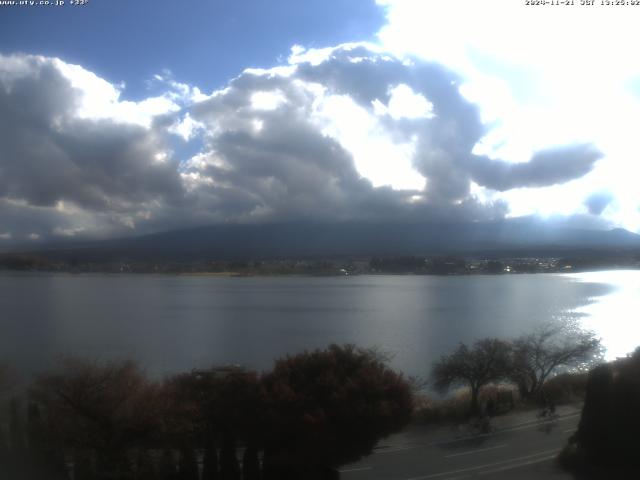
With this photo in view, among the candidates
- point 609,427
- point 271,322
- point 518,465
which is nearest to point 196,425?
point 518,465

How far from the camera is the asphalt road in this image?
8461mm

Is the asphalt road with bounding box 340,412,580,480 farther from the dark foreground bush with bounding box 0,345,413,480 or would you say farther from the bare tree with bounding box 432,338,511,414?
the bare tree with bounding box 432,338,511,414

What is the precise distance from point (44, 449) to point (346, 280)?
71190 millimetres

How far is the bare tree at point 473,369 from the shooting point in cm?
1422

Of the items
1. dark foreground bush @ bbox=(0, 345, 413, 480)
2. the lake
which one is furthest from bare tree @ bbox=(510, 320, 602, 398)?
dark foreground bush @ bbox=(0, 345, 413, 480)

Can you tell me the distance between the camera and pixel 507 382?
14.8 metres

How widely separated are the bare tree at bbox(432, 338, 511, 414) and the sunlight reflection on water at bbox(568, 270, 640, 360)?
345cm

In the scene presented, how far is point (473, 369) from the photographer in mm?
14359

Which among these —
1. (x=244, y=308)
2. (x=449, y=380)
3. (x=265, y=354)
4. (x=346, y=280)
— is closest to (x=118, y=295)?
(x=244, y=308)

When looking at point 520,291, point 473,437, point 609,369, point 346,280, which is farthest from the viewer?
point 346,280

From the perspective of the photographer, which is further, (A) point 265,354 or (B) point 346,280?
(B) point 346,280

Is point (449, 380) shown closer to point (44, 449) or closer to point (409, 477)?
point (409, 477)

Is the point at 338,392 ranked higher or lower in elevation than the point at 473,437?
higher

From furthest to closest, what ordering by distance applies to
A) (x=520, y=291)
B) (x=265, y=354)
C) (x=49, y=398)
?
(x=520, y=291), (x=265, y=354), (x=49, y=398)
